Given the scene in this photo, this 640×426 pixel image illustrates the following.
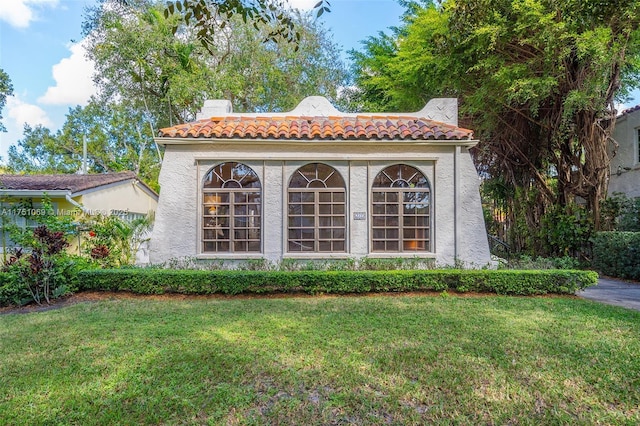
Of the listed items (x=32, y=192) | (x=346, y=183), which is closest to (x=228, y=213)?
(x=346, y=183)

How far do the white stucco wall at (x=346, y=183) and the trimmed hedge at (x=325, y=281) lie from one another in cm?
121

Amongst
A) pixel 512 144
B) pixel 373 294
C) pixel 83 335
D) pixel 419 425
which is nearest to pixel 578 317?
pixel 373 294

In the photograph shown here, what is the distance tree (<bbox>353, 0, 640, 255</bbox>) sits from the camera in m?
9.23

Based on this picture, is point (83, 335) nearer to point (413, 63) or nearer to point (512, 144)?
point (413, 63)

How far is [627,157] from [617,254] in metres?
5.41

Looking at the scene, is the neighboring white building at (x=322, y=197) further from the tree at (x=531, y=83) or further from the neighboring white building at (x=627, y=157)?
the neighboring white building at (x=627, y=157)

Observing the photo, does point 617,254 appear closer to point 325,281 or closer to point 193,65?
point 325,281

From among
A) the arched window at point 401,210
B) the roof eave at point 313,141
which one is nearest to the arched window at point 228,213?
the roof eave at point 313,141

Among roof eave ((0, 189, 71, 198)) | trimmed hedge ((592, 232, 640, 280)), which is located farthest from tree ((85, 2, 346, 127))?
trimmed hedge ((592, 232, 640, 280))

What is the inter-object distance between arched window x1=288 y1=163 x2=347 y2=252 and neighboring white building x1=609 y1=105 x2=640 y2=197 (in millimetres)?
11829

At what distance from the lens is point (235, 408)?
325cm

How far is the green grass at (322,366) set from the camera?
10.5ft

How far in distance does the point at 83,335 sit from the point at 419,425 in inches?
200

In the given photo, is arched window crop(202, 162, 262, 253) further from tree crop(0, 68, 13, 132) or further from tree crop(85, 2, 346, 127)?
tree crop(0, 68, 13, 132)
